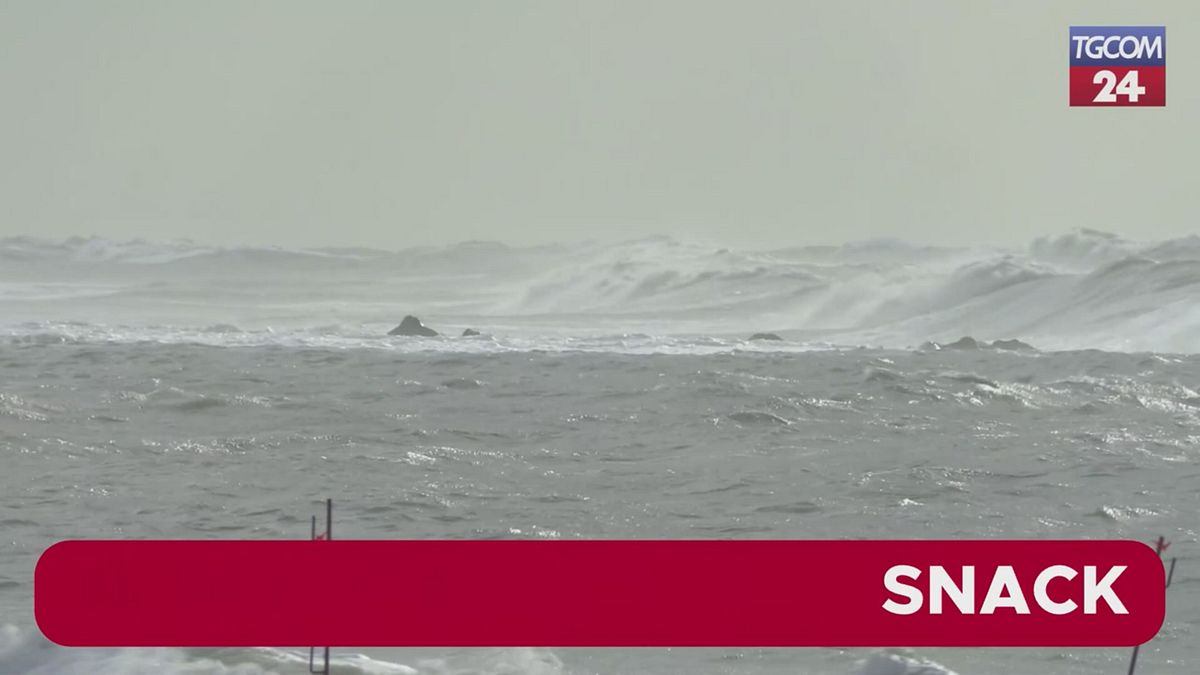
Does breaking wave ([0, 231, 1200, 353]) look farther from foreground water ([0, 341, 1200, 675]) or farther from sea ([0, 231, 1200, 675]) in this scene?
foreground water ([0, 341, 1200, 675])

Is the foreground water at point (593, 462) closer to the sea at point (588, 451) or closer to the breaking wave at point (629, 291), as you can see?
the sea at point (588, 451)

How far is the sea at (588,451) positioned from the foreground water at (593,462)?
30mm

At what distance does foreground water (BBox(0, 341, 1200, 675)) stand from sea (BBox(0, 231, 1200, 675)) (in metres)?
0.03

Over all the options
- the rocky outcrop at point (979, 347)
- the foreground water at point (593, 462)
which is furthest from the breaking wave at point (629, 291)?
the foreground water at point (593, 462)

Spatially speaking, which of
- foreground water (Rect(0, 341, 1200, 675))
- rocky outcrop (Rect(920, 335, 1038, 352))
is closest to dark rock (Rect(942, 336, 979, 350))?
rocky outcrop (Rect(920, 335, 1038, 352))

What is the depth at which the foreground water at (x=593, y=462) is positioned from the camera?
7.09 metres

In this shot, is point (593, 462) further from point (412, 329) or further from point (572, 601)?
point (412, 329)

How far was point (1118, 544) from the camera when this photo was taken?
7.54 m

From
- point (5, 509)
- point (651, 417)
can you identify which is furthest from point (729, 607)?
point (651, 417)

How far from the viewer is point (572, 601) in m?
6.35

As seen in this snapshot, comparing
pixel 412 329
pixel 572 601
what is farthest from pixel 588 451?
pixel 412 329

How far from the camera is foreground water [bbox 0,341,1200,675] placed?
709 cm

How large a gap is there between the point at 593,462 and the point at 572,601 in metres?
5.64

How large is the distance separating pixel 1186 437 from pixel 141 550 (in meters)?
9.12
